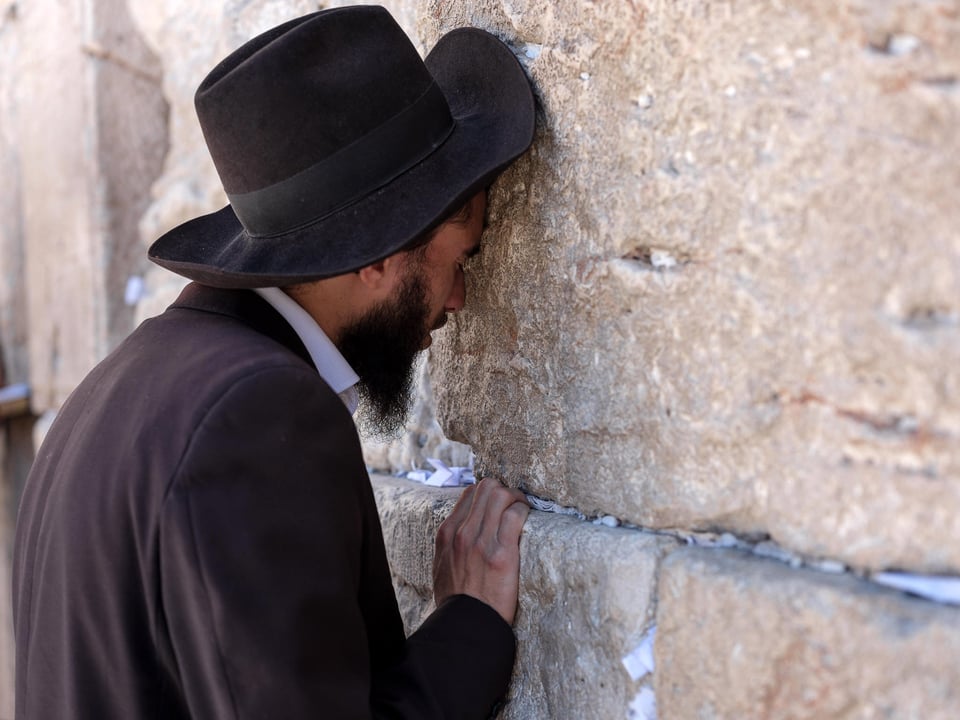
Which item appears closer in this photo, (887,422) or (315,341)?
(887,422)

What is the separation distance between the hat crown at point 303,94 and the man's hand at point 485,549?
2.27 ft

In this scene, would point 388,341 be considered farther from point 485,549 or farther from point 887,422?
point 887,422

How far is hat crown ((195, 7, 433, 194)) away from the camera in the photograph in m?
1.69

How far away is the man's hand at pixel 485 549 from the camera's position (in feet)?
6.08

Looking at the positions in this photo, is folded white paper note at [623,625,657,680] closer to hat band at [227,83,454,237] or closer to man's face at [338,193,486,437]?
man's face at [338,193,486,437]

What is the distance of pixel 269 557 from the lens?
4.73ft

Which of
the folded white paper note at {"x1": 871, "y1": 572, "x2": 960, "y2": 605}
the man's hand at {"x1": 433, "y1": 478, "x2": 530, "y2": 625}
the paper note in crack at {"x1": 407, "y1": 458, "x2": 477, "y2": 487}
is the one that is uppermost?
the folded white paper note at {"x1": 871, "y1": 572, "x2": 960, "y2": 605}

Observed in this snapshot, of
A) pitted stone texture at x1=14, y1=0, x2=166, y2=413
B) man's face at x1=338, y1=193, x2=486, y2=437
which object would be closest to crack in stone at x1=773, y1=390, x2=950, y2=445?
man's face at x1=338, y1=193, x2=486, y2=437

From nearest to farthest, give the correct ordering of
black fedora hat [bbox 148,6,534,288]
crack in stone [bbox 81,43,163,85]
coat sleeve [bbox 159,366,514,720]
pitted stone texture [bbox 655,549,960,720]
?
1. pitted stone texture [bbox 655,549,960,720]
2. coat sleeve [bbox 159,366,514,720]
3. black fedora hat [bbox 148,6,534,288]
4. crack in stone [bbox 81,43,163,85]

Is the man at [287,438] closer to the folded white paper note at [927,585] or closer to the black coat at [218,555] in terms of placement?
the black coat at [218,555]

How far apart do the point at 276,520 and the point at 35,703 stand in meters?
0.59

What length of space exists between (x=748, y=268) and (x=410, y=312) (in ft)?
2.35

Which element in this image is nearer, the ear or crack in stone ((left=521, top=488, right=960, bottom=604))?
crack in stone ((left=521, top=488, right=960, bottom=604))

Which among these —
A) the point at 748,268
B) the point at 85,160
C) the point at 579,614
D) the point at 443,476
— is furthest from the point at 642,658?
the point at 85,160
